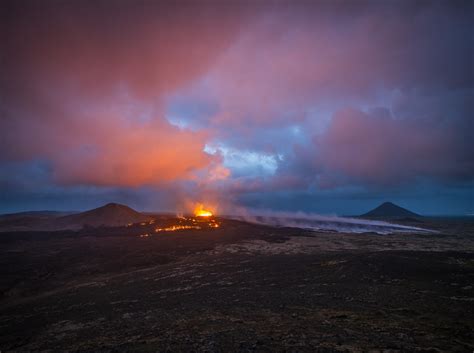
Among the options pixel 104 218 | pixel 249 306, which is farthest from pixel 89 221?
pixel 249 306

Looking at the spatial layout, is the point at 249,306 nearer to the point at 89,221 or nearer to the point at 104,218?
the point at 89,221

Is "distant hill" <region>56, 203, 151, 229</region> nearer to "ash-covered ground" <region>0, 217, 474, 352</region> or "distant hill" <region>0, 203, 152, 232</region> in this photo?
"distant hill" <region>0, 203, 152, 232</region>

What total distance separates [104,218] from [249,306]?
429 feet

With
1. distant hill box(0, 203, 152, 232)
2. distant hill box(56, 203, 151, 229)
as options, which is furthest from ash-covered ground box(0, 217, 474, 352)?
→ distant hill box(56, 203, 151, 229)

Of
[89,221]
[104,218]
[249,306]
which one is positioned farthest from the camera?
[104,218]

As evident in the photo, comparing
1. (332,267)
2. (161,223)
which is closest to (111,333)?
(332,267)

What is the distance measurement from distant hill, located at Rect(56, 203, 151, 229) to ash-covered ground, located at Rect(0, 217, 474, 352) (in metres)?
88.7

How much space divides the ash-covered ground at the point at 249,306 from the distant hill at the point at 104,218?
8868cm

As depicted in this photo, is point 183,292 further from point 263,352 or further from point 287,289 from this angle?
point 263,352

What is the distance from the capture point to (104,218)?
432ft

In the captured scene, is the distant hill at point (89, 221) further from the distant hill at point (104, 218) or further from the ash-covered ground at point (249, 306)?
the ash-covered ground at point (249, 306)

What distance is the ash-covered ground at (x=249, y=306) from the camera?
1335 centimetres

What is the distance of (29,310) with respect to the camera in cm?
2284

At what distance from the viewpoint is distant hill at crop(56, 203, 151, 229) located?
120 metres
